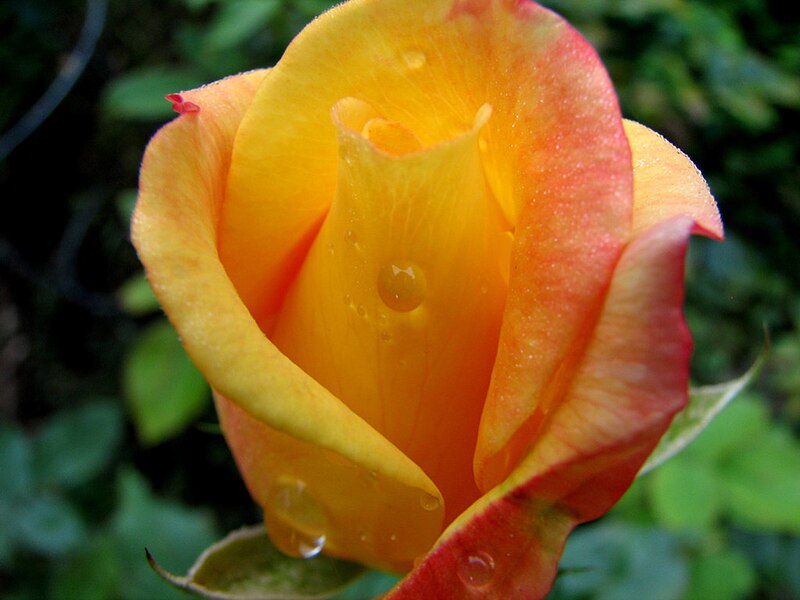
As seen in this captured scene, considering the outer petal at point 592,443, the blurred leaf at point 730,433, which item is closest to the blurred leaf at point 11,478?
the outer petal at point 592,443

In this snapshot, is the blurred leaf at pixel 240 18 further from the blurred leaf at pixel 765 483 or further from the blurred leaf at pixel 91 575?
the blurred leaf at pixel 765 483

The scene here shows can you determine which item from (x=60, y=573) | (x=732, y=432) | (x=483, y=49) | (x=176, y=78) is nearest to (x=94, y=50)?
(x=176, y=78)

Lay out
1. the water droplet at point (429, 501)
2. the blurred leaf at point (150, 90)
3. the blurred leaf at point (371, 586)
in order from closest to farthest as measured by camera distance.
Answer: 1. the water droplet at point (429, 501)
2. the blurred leaf at point (371, 586)
3. the blurred leaf at point (150, 90)

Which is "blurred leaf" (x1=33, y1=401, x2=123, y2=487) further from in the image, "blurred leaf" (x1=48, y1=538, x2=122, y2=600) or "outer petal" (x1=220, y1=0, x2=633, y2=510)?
"outer petal" (x1=220, y1=0, x2=633, y2=510)

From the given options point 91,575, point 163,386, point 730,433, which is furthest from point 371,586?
point 163,386

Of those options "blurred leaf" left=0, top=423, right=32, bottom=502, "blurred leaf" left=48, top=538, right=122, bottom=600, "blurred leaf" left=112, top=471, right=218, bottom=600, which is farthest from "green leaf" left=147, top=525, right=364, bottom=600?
"blurred leaf" left=0, top=423, right=32, bottom=502

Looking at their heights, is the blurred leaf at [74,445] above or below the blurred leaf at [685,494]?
above

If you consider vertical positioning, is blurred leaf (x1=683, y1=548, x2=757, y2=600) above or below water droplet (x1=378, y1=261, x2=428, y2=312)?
below

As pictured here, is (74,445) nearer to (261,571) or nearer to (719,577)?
(261,571)
